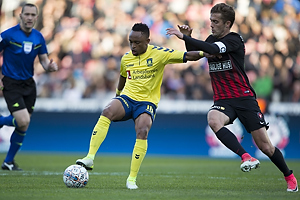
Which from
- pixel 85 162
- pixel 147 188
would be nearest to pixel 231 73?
pixel 147 188

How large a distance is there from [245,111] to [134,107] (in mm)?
1480

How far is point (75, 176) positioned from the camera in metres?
6.05

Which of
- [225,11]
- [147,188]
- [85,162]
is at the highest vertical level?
[225,11]

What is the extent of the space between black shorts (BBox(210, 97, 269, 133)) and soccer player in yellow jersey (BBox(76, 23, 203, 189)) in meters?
0.73

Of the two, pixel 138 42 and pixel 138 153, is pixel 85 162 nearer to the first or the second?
pixel 138 153

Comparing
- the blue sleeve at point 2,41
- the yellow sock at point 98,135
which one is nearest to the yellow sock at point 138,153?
the yellow sock at point 98,135

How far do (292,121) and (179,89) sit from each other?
361 centimetres

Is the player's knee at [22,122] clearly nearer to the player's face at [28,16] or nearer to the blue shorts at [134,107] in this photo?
the player's face at [28,16]

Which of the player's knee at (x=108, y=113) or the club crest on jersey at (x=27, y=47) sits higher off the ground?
the club crest on jersey at (x=27, y=47)

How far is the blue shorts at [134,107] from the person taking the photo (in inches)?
258

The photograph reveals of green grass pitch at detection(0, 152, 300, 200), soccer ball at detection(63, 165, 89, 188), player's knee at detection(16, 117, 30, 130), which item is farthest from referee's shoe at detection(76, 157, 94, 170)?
player's knee at detection(16, 117, 30, 130)

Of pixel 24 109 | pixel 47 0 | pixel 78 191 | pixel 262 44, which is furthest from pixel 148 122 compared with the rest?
pixel 47 0

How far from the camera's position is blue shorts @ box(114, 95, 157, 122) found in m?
6.55

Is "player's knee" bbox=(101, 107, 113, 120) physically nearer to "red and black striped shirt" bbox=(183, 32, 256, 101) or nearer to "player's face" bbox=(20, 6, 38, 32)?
"red and black striped shirt" bbox=(183, 32, 256, 101)
